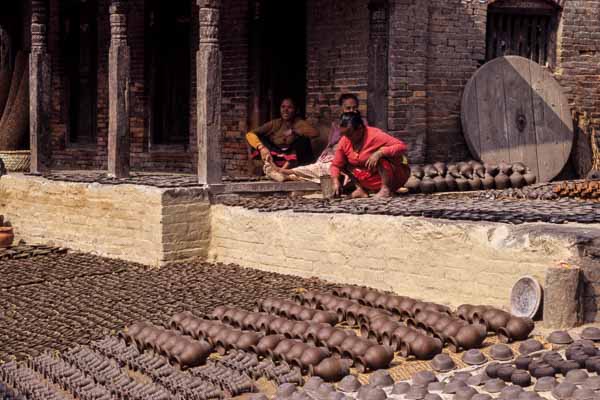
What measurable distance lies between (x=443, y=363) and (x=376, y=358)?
1.32 feet

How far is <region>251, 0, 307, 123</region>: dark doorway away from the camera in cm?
1305

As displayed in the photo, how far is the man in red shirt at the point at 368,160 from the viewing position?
10.2 meters

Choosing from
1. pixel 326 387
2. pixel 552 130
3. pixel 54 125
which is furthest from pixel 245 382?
pixel 54 125

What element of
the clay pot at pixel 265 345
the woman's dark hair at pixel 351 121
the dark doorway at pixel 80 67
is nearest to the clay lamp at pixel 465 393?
the clay pot at pixel 265 345

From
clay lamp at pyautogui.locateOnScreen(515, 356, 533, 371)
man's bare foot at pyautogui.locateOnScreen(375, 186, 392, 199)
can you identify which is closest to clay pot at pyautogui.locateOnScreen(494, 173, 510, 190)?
man's bare foot at pyautogui.locateOnScreen(375, 186, 392, 199)

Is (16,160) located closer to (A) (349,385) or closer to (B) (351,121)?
(B) (351,121)

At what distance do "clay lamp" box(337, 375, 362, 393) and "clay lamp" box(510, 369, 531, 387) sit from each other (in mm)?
868

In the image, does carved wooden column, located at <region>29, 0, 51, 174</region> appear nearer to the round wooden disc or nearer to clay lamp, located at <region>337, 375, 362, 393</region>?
the round wooden disc

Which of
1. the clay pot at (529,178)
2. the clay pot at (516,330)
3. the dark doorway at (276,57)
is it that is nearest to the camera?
the clay pot at (516,330)

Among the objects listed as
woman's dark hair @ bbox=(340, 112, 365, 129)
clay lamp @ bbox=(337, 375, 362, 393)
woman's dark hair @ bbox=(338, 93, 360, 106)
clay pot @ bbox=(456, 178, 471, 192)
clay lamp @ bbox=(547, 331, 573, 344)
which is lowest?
clay lamp @ bbox=(337, 375, 362, 393)

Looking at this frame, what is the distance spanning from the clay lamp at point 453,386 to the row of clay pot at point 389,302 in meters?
1.52

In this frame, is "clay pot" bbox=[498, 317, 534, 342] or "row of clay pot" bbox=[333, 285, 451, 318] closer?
"clay pot" bbox=[498, 317, 534, 342]

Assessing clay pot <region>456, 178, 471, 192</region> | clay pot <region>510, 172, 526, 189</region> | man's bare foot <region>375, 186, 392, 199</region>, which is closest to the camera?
man's bare foot <region>375, 186, 392, 199</region>

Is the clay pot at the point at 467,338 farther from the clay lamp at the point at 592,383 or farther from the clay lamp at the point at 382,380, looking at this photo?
the clay lamp at the point at 592,383
